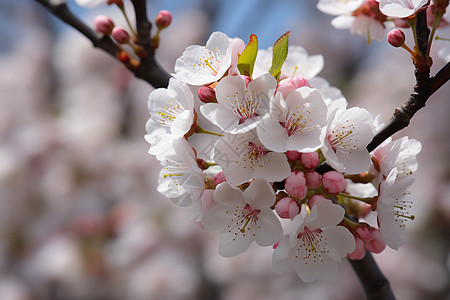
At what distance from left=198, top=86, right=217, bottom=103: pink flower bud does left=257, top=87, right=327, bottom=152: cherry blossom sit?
137 millimetres

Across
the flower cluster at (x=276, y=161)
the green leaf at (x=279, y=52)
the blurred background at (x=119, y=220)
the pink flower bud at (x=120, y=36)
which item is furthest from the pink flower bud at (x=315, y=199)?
the blurred background at (x=119, y=220)

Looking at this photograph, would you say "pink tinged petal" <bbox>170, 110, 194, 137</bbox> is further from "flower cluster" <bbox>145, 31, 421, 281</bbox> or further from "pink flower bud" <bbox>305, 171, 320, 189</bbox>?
"pink flower bud" <bbox>305, 171, 320, 189</bbox>

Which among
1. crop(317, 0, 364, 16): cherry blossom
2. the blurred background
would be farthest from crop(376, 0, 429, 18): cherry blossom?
the blurred background

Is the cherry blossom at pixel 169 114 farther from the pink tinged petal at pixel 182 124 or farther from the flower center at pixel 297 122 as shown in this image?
the flower center at pixel 297 122

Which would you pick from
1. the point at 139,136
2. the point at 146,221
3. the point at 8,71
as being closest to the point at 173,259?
the point at 146,221

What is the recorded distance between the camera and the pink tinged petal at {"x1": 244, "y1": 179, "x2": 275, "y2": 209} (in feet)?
2.35

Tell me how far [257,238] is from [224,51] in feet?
1.17

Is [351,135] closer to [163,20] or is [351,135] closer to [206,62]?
[206,62]

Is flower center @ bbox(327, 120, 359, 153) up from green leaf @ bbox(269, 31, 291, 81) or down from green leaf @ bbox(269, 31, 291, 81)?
down

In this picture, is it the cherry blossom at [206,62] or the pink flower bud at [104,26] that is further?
the pink flower bud at [104,26]

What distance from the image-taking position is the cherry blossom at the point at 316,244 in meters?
0.73

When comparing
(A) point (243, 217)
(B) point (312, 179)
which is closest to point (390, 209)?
(B) point (312, 179)

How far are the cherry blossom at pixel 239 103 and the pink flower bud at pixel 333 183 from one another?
6.3 inches

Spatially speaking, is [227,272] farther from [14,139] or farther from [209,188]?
[209,188]
